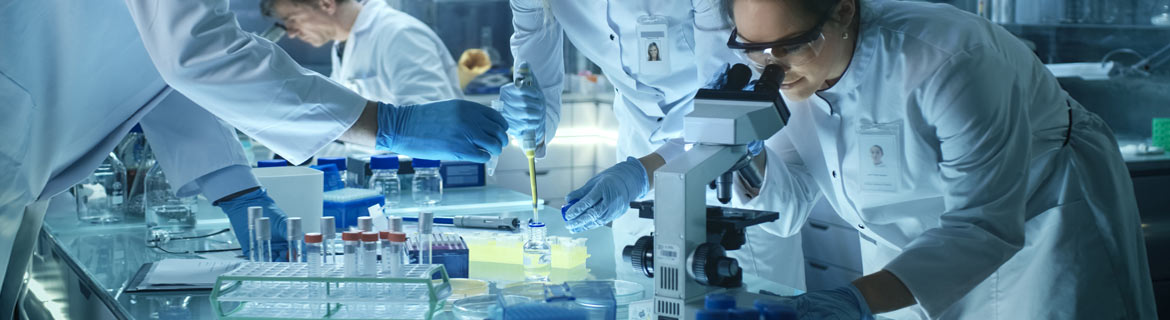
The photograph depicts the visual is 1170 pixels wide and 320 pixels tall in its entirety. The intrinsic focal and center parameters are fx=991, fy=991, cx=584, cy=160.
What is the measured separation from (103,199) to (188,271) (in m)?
1.15

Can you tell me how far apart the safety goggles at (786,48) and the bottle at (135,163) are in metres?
1.90

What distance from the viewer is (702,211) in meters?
1.37

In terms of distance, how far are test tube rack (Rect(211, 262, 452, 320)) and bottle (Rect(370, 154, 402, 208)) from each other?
1.41 meters

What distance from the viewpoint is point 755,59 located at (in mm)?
1773

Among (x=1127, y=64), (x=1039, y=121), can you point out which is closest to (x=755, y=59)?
(x=1039, y=121)

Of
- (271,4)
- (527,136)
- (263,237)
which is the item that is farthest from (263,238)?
(271,4)

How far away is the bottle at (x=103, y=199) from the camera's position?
2.84 m

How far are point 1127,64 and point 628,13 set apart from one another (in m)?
2.58

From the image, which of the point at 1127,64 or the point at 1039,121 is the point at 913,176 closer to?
the point at 1039,121

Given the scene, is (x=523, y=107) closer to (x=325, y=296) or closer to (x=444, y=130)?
(x=444, y=130)

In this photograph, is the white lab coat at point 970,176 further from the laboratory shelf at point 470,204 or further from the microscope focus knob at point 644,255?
the laboratory shelf at point 470,204

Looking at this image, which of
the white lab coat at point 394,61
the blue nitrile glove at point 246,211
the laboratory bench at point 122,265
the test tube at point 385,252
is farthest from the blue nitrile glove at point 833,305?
the white lab coat at point 394,61

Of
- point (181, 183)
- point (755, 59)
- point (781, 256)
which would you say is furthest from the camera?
point (781, 256)

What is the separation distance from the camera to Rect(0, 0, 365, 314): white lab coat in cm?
184
